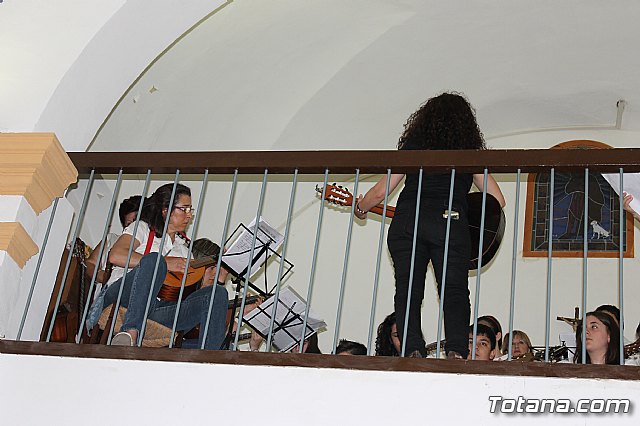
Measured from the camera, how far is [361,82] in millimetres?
8781

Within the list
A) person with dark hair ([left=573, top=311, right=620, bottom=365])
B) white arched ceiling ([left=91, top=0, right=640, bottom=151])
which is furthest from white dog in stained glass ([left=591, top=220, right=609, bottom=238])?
person with dark hair ([left=573, top=311, right=620, bottom=365])

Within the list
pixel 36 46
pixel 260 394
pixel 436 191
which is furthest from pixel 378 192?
pixel 36 46

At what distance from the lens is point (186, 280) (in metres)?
6.05

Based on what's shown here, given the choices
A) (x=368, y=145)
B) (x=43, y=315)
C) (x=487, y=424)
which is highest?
(x=368, y=145)

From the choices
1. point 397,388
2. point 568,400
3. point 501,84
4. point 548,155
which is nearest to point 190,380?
point 397,388

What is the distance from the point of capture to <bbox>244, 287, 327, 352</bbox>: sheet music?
626cm

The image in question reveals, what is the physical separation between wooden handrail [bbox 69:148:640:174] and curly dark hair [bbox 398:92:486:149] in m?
0.25

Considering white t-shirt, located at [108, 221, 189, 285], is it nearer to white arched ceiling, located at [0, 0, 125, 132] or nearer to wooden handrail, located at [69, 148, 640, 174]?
wooden handrail, located at [69, 148, 640, 174]

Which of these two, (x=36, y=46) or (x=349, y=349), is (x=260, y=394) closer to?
(x=349, y=349)

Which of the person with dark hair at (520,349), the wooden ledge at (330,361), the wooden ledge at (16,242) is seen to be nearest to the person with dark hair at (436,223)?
the wooden ledge at (330,361)

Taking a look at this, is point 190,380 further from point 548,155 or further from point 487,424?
point 548,155

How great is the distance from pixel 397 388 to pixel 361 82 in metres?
4.41

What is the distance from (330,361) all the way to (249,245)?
4.52 ft

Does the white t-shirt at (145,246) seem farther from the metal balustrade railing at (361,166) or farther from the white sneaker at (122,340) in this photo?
the white sneaker at (122,340)
